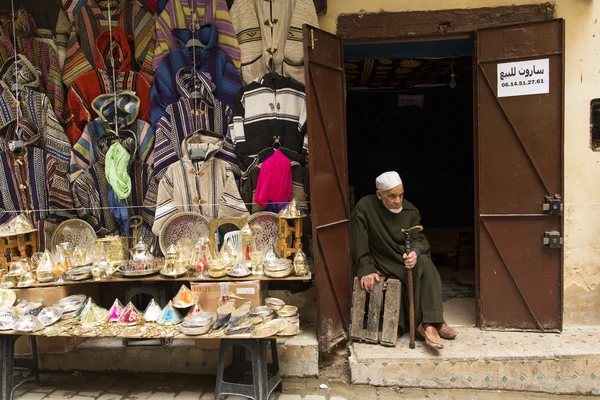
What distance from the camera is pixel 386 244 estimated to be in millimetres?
3551

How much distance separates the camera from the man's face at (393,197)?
136 inches

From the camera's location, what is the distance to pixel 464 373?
3.10 metres

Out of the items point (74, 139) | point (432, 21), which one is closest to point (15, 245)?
point (74, 139)

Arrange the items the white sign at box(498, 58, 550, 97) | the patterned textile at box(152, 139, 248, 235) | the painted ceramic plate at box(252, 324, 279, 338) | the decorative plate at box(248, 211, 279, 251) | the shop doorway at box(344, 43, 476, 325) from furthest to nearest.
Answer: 1. the shop doorway at box(344, 43, 476, 325)
2. the patterned textile at box(152, 139, 248, 235)
3. the decorative plate at box(248, 211, 279, 251)
4. the white sign at box(498, 58, 550, 97)
5. the painted ceramic plate at box(252, 324, 279, 338)

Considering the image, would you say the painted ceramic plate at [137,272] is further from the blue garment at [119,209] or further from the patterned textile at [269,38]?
the patterned textile at [269,38]

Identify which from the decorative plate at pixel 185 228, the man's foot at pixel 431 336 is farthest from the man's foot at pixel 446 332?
the decorative plate at pixel 185 228

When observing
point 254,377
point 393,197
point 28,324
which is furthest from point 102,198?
point 393,197

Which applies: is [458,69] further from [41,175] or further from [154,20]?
[41,175]

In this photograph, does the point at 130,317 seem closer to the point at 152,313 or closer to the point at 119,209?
the point at 152,313

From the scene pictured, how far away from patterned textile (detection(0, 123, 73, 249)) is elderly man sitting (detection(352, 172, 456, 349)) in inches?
109

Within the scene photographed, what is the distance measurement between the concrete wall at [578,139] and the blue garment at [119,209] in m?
2.48

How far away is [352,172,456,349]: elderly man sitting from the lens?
10.9ft

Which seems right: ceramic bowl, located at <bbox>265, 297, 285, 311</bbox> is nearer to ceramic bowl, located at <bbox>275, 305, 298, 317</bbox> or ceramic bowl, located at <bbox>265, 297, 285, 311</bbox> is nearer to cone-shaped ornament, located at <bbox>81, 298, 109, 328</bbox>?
ceramic bowl, located at <bbox>275, 305, 298, 317</bbox>

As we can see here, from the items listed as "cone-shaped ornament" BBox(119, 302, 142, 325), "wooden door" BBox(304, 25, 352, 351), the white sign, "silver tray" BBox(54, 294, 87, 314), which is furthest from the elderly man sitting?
"silver tray" BBox(54, 294, 87, 314)
